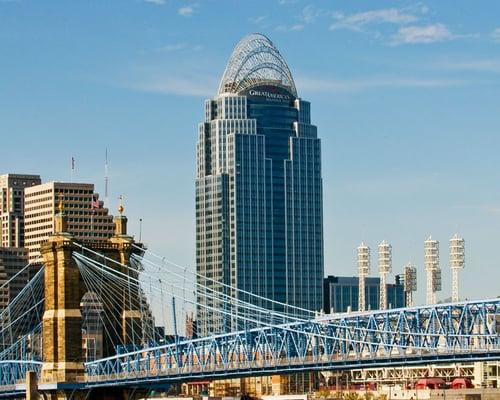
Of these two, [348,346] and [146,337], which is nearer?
[348,346]

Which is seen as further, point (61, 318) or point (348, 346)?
point (61, 318)

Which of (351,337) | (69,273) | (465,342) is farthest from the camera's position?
(69,273)

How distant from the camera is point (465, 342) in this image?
5556 inches

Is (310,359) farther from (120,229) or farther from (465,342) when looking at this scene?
(120,229)

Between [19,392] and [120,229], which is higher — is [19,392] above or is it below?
below

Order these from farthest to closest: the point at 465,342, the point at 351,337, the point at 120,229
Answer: the point at 120,229, the point at 351,337, the point at 465,342

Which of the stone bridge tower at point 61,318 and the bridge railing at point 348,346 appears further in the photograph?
the stone bridge tower at point 61,318

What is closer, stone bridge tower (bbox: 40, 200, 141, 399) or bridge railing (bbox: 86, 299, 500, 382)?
bridge railing (bbox: 86, 299, 500, 382)

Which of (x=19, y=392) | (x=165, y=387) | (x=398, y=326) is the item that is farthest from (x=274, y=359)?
(x=19, y=392)

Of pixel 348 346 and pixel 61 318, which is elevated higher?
pixel 61 318

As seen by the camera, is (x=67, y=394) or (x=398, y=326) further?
(x=67, y=394)

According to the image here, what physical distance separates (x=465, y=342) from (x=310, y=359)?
53.8 feet

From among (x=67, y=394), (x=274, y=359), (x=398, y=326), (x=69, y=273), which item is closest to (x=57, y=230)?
(x=69, y=273)

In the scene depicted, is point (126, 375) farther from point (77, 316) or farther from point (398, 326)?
point (398, 326)
